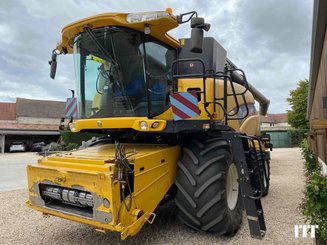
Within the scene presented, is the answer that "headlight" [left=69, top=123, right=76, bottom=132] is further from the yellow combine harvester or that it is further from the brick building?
the brick building

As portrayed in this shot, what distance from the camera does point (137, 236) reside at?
395 centimetres

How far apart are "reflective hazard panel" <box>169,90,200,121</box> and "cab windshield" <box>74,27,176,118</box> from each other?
1.08 feet

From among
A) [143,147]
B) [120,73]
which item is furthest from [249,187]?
[120,73]

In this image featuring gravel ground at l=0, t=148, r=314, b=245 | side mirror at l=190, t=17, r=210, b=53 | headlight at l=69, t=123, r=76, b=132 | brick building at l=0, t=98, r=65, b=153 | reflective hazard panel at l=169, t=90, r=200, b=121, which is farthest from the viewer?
brick building at l=0, t=98, r=65, b=153

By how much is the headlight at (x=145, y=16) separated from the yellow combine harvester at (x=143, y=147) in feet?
0.04

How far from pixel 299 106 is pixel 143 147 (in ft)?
109

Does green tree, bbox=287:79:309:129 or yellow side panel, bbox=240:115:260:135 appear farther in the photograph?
green tree, bbox=287:79:309:129

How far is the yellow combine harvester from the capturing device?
124 inches

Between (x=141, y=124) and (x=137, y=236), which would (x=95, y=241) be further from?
(x=141, y=124)

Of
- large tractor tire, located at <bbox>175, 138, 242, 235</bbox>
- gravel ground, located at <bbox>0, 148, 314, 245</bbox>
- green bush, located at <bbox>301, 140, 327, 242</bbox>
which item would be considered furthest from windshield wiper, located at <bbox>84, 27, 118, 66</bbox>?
green bush, located at <bbox>301, 140, 327, 242</bbox>

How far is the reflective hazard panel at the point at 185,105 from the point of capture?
11.9ft

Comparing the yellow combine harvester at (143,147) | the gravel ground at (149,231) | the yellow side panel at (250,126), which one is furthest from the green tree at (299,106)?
the yellow combine harvester at (143,147)

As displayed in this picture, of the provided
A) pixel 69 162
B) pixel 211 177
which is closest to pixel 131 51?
pixel 69 162

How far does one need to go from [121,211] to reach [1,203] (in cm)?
456
